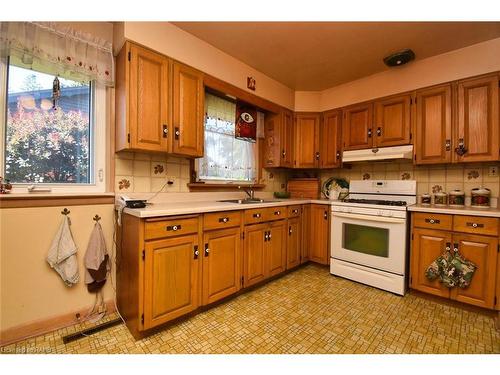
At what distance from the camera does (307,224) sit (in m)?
2.98

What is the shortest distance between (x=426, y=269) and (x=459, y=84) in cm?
179

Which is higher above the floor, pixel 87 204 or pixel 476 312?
pixel 87 204

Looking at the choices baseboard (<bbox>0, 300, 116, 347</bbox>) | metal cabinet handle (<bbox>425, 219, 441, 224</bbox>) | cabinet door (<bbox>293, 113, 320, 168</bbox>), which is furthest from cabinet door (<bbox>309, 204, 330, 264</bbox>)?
baseboard (<bbox>0, 300, 116, 347</bbox>)

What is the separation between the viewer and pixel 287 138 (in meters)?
3.15

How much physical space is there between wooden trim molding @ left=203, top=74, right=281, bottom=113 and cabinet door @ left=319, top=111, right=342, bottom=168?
0.71 m

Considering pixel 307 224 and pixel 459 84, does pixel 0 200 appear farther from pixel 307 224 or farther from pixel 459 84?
pixel 459 84

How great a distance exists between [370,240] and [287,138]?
162 centimetres

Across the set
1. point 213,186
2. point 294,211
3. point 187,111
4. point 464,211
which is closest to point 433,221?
point 464,211

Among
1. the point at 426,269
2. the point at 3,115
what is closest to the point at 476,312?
the point at 426,269

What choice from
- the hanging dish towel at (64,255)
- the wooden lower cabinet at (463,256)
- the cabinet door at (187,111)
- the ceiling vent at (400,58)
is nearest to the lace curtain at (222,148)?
the cabinet door at (187,111)

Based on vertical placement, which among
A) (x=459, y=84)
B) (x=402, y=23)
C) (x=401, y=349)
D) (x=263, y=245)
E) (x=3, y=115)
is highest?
(x=402, y=23)

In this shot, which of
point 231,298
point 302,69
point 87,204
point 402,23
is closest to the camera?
point 87,204

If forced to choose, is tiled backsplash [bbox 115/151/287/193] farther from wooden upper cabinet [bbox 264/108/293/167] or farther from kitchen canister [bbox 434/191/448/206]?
kitchen canister [bbox 434/191/448/206]

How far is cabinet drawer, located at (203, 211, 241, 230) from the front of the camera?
1828mm
